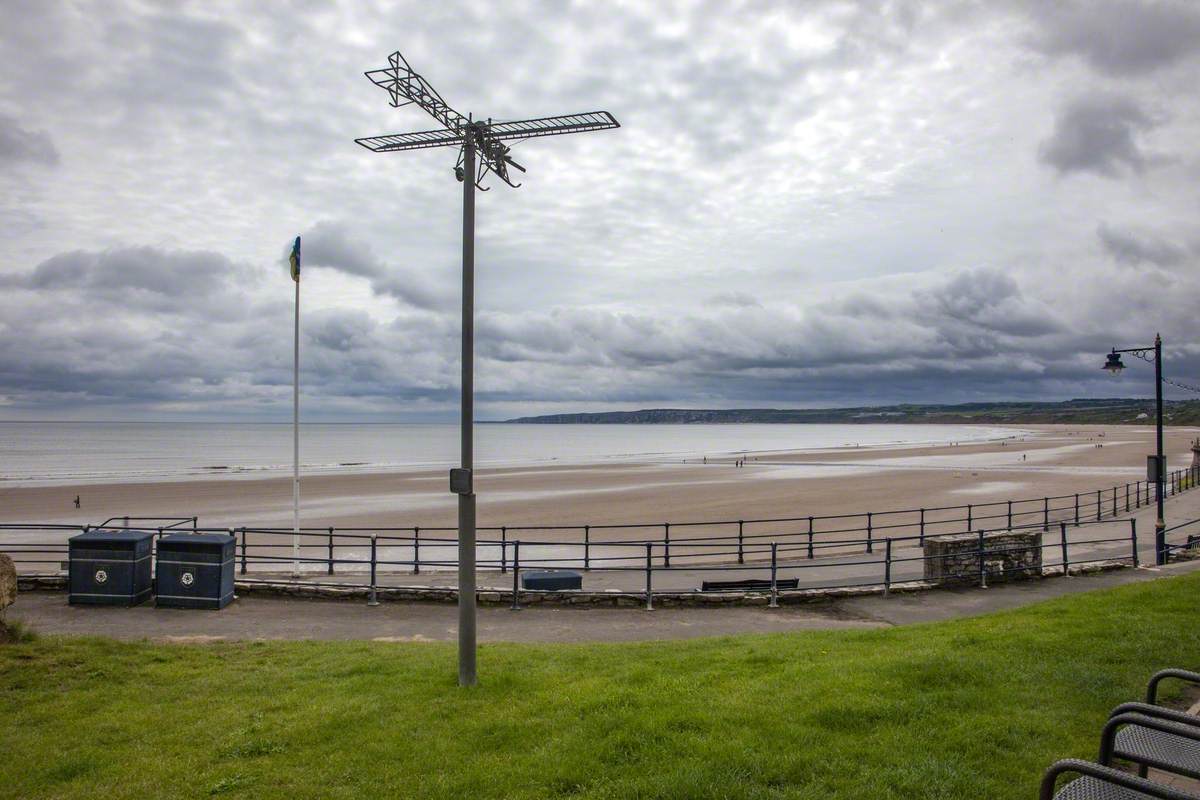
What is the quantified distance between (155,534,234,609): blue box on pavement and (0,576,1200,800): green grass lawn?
10.7 ft

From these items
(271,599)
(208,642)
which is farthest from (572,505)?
(208,642)

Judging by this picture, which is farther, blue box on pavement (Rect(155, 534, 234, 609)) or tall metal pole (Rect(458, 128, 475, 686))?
blue box on pavement (Rect(155, 534, 234, 609))

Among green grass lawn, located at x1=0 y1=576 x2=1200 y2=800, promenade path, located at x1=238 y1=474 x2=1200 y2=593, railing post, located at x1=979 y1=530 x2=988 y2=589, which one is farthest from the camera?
promenade path, located at x1=238 y1=474 x2=1200 y2=593

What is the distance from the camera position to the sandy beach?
32.8 m

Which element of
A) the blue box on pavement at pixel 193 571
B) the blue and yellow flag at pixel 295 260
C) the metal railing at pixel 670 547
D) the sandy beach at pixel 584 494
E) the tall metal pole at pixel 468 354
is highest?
the blue and yellow flag at pixel 295 260

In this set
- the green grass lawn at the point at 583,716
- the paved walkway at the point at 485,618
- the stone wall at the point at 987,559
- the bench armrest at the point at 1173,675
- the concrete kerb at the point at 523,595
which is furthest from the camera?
the stone wall at the point at 987,559

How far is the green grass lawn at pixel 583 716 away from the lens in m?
4.95

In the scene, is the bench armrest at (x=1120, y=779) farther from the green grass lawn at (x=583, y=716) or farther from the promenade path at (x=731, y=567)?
the promenade path at (x=731, y=567)

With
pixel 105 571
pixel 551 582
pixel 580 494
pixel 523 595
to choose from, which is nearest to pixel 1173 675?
pixel 523 595

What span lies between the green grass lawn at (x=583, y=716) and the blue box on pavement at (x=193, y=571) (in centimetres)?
325

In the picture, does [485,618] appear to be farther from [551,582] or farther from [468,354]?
[468,354]

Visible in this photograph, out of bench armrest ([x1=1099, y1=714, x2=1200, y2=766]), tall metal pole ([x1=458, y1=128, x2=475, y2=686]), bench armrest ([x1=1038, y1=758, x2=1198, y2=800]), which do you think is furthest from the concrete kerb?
bench armrest ([x1=1038, y1=758, x2=1198, y2=800])

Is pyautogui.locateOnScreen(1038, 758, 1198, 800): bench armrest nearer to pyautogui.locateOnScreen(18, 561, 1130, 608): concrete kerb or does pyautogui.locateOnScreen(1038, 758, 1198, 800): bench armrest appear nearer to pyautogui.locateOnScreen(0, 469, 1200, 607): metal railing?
pyautogui.locateOnScreen(0, 469, 1200, 607): metal railing

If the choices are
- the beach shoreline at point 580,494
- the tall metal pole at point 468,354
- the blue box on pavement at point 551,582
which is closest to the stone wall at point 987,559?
the blue box on pavement at point 551,582
